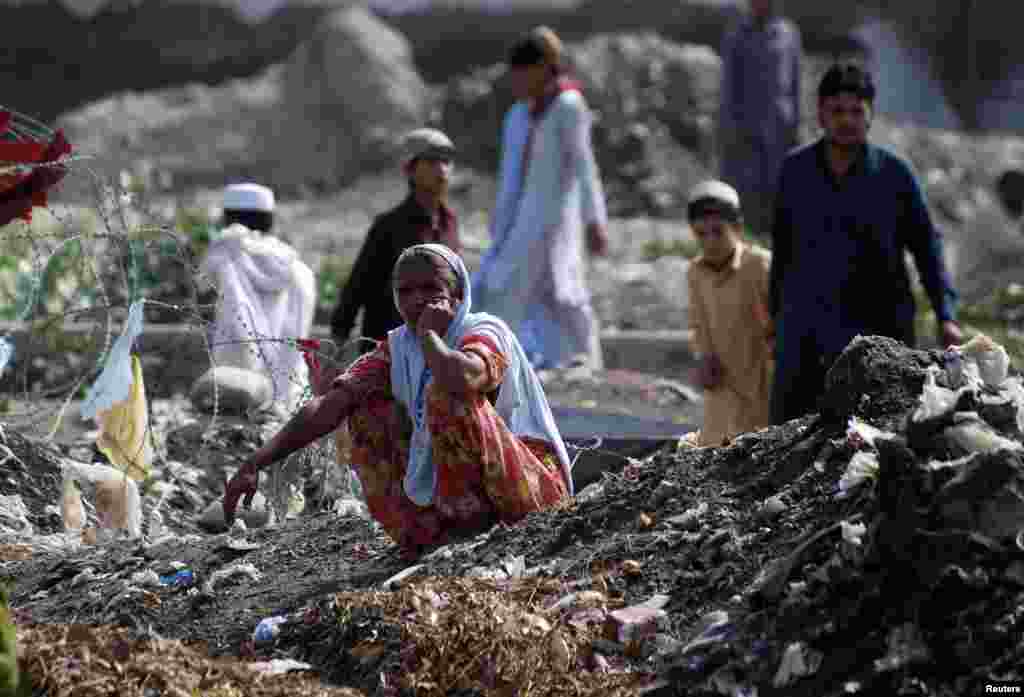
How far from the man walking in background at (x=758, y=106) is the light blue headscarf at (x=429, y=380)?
11240 millimetres

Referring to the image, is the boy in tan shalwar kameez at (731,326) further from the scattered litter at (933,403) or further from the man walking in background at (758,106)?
the man walking in background at (758,106)

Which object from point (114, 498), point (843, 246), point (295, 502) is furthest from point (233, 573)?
point (843, 246)

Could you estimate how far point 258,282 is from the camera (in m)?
9.27

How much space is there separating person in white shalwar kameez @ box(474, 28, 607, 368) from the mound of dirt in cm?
537

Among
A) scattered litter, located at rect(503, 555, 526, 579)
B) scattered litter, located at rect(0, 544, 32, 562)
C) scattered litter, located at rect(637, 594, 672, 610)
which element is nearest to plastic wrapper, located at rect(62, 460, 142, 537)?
scattered litter, located at rect(0, 544, 32, 562)

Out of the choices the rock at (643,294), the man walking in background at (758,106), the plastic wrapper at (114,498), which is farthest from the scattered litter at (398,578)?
the man walking in background at (758,106)

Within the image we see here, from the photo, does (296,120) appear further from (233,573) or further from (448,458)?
(448,458)

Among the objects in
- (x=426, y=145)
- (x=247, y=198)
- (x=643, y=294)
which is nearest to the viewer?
(x=426, y=145)

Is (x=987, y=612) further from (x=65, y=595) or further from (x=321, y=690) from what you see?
(x=65, y=595)

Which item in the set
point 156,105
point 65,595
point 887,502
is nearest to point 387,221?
point 65,595

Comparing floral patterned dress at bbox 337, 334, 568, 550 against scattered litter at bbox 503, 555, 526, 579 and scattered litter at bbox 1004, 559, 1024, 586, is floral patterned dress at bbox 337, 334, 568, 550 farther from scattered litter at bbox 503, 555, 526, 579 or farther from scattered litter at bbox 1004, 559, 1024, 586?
scattered litter at bbox 1004, 559, 1024, 586

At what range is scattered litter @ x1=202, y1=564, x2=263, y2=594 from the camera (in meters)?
5.64

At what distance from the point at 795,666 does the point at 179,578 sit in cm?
191

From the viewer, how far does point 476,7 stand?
2734 centimetres
